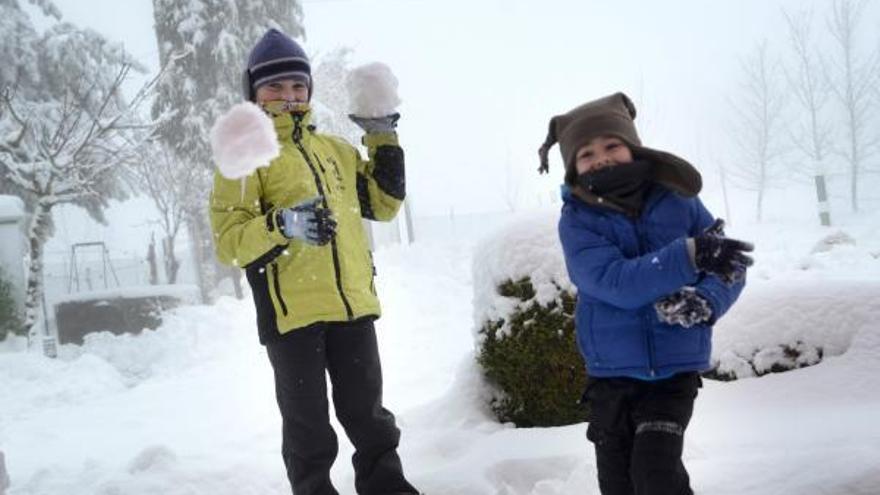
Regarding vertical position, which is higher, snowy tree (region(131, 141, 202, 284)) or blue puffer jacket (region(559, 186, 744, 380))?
snowy tree (region(131, 141, 202, 284))

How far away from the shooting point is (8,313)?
41.4 feet

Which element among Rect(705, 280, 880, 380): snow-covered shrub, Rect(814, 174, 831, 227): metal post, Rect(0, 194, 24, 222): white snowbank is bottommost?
Rect(705, 280, 880, 380): snow-covered shrub

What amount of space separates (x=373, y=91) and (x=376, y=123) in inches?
5.3

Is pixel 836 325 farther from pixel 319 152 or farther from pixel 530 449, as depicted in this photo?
pixel 319 152

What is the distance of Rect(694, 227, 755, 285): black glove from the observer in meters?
1.87

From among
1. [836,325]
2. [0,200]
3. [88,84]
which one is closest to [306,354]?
[836,325]

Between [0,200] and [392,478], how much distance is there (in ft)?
43.0

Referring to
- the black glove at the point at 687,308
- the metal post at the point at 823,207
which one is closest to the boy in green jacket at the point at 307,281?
the black glove at the point at 687,308

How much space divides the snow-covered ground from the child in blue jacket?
674 millimetres

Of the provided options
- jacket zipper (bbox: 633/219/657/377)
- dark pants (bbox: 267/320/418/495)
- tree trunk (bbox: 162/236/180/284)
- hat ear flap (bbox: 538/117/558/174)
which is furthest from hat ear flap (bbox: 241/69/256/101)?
tree trunk (bbox: 162/236/180/284)

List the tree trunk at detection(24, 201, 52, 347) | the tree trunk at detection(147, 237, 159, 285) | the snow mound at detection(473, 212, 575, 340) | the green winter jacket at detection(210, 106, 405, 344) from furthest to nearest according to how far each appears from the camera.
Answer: the tree trunk at detection(147, 237, 159, 285), the tree trunk at detection(24, 201, 52, 347), the snow mound at detection(473, 212, 575, 340), the green winter jacket at detection(210, 106, 405, 344)

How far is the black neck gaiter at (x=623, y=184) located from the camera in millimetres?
2145

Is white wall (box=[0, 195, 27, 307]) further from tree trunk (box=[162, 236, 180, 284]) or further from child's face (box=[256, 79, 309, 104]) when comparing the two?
child's face (box=[256, 79, 309, 104])

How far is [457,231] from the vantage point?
3177cm
